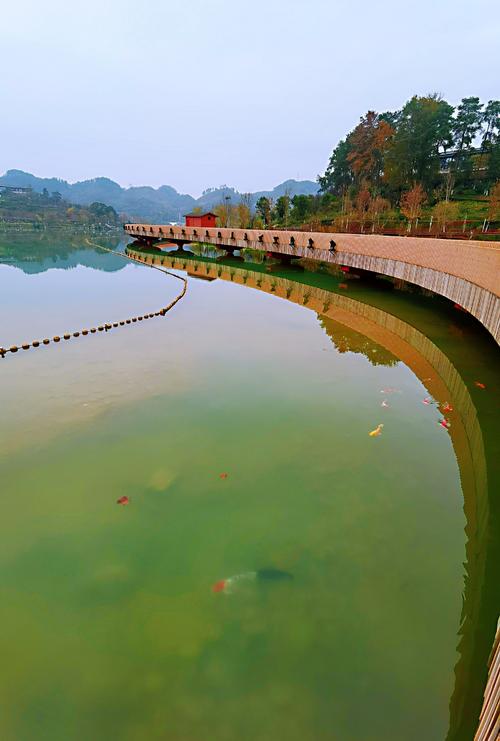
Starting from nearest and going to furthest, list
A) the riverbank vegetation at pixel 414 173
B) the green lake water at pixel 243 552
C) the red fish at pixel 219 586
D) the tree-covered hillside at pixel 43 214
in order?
the green lake water at pixel 243 552
the red fish at pixel 219 586
the riverbank vegetation at pixel 414 173
the tree-covered hillside at pixel 43 214

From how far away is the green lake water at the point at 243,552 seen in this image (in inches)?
165

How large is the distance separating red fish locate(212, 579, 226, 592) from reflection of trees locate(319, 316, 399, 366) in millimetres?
11056

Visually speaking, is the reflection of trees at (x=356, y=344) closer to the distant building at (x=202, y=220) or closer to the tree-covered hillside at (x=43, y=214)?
the distant building at (x=202, y=220)

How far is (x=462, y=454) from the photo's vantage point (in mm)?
8836

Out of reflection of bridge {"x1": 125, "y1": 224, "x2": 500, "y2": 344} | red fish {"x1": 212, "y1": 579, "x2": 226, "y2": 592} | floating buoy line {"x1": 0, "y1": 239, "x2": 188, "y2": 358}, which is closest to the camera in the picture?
red fish {"x1": 212, "y1": 579, "x2": 226, "y2": 592}

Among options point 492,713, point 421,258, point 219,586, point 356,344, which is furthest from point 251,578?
point 421,258

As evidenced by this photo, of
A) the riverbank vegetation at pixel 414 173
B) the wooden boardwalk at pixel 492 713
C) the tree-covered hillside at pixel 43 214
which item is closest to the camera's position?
the wooden boardwalk at pixel 492 713

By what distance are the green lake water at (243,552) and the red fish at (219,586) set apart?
0.07 meters

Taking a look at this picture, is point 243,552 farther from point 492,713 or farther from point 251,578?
point 492,713

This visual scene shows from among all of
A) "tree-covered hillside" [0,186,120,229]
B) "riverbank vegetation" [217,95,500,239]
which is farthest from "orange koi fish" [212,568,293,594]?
"tree-covered hillside" [0,186,120,229]

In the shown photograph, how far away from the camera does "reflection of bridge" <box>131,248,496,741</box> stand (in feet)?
14.0

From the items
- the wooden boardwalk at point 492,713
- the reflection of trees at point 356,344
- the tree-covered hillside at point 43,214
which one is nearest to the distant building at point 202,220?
the reflection of trees at point 356,344

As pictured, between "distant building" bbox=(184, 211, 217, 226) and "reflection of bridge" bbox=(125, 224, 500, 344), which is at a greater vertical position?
"distant building" bbox=(184, 211, 217, 226)

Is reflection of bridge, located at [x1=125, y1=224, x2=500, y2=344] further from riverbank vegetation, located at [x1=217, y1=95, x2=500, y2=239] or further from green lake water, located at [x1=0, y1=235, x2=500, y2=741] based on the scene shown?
riverbank vegetation, located at [x1=217, y1=95, x2=500, y2=239]
